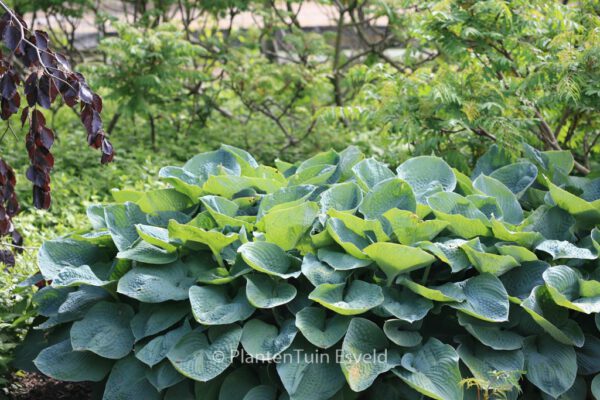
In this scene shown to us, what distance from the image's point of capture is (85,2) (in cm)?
686

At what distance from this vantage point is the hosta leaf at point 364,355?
2.49 meters

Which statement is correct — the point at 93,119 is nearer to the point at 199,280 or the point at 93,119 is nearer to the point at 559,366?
the point at 199,280

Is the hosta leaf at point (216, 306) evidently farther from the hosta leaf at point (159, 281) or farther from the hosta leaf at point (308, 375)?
the hosta leaf at point (308, 375)

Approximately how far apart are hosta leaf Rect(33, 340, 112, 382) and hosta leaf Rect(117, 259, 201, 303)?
31 centimetres

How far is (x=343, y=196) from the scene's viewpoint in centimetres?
315

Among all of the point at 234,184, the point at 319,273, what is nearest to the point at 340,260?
the point at 319,273

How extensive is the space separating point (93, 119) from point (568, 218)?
1986 mm

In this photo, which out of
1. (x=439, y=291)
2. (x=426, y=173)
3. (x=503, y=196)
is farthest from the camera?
(x=426, y=173)

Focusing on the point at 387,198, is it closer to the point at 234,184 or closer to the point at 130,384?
the point at 234,184

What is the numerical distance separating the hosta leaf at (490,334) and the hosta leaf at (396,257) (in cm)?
24

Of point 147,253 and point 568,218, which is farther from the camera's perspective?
point 568,218

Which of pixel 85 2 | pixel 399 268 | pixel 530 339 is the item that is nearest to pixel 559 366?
pixel 530 339

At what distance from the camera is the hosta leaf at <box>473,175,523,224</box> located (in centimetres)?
314

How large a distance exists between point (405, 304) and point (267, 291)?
20.0 inches
